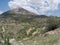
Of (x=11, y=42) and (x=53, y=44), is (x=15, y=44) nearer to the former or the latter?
(x=11, y=42)

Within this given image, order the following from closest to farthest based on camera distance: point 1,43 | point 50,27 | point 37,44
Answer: point 37,44 < point 1,43 < point 50,27

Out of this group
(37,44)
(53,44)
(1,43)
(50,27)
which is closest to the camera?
(53,44)

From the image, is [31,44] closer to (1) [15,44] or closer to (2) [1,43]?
(1) [15,44]

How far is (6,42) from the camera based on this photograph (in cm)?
6094

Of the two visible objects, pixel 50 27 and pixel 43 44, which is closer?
pixel 43 44

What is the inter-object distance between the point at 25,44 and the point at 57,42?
13590 millimetres

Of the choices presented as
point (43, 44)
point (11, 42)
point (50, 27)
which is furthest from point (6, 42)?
point (50, 27)

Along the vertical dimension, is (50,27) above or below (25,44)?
above

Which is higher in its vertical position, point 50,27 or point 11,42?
point 50,27

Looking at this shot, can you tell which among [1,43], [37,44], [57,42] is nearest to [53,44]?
[57,42]

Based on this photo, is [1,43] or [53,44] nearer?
[53,44]

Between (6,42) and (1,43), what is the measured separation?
8.51 ft

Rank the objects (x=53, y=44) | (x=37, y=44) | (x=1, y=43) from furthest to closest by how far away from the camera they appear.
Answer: (x=1, y=43)
(x=37, y=44)
(x=53, y=44)

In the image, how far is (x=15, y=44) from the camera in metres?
61.0
